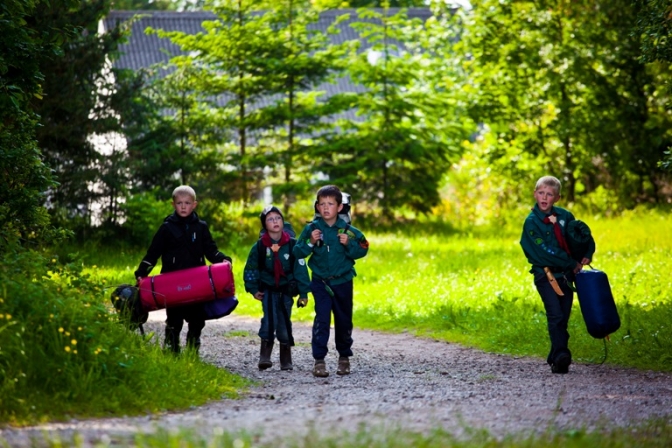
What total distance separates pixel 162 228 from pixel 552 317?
11.8 feet

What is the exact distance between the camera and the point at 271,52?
24.1m

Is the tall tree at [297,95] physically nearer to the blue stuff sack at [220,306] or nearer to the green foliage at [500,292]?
the green foliage at [500,292]

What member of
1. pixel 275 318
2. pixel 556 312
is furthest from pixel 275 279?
pixel 556 312

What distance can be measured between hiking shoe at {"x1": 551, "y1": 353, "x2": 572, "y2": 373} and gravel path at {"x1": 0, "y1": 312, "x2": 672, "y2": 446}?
93 mm

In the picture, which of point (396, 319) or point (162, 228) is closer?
point (162, 228)

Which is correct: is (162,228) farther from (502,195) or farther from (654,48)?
(502,195)

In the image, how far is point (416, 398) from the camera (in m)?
8.02

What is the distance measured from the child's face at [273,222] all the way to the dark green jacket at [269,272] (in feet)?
0.37

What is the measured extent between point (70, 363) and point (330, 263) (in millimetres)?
2891

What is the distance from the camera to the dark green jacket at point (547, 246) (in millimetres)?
9727

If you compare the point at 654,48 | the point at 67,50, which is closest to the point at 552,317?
the point at 654,48

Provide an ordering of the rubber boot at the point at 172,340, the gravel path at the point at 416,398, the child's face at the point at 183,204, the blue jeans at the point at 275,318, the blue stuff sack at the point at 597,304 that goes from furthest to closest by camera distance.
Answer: the blue jeans at the point at 275,318 < the child's face at the point at 183,204 < the rubber boot at the point at 172,340 < the blue stuff sack at the point at 597,304 < the gravel path at the point at 416,398

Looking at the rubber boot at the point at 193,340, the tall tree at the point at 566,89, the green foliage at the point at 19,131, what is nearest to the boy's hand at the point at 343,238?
the rubber boot at the point at 193,340

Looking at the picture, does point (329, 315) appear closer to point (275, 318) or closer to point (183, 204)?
point (275, 318)
